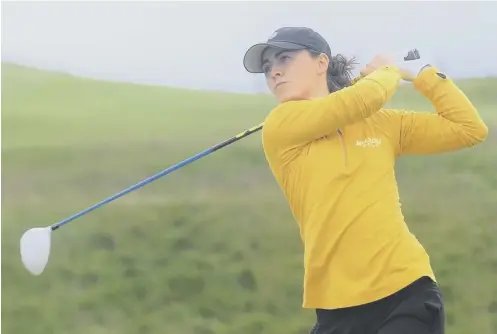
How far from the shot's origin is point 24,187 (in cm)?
184

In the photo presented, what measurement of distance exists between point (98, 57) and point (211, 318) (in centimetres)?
67

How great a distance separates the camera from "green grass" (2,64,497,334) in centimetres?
176

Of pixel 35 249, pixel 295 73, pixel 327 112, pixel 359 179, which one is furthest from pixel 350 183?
pixel 35 249

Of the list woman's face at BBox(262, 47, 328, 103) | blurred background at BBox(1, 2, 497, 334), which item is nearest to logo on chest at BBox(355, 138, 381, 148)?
woman's face at BBox(262, 47, 328, 103)

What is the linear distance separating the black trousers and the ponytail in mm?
388

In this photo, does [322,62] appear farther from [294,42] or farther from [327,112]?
[327,112]

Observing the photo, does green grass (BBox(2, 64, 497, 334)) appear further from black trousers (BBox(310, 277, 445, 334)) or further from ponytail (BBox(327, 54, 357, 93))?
black trousers (BBox(310, 277, 445, 334))

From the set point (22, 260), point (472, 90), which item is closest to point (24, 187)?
point (22, 260)

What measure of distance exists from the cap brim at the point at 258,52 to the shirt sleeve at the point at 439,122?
0.66 feet

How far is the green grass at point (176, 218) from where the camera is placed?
5.79 feet

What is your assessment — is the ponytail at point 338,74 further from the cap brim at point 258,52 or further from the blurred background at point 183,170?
the blurred background at point 183,170

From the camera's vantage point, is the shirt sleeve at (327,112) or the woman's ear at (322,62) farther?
the woman's ear at (322,62)

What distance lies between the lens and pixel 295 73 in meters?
1.34

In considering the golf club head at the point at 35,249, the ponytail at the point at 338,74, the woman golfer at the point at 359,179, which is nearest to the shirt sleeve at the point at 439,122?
the woman golfer at the point at 359,179
